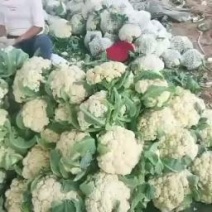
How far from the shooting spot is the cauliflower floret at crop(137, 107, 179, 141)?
1.56m

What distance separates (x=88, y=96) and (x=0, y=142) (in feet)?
0.93

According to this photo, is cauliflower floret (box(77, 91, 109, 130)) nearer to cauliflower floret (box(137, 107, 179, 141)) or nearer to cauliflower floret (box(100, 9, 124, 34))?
cauliflower floret (box(137, 107, 179, 141))

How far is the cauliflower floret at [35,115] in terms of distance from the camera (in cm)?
161

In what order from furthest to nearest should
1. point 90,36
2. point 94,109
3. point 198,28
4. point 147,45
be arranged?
point 198,28, point 90,36, point 147,45, point 94,109

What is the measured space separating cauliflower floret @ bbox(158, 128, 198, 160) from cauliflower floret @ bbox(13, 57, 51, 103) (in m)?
0.37

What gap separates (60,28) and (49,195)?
1974mm

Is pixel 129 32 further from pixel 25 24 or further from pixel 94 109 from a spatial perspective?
pixel 94 109

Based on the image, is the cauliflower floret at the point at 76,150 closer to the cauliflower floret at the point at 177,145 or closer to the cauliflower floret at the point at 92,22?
the cauliflower floret at the point at 177,145

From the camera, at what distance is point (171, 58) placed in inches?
128

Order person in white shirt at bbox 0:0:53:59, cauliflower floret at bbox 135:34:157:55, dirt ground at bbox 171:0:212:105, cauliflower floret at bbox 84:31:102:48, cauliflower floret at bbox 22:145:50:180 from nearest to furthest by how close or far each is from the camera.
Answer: cauliflower floret at bbox 22:145:50:180
person in white shirt at bbox 0:0:53:59
cauliflower floret at bbox 135:34:157:55
cauliflower floret at bbox 84:31:102:48
dirt ground at bbox 171:0:212:105

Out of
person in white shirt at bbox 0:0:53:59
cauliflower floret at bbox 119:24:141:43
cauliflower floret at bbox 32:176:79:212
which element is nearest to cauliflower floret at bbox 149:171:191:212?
cauliflower floret at bbox 32:176:79:212

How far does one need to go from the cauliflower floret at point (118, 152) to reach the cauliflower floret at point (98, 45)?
5.71ft

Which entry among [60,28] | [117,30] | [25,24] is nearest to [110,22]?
[117,30]

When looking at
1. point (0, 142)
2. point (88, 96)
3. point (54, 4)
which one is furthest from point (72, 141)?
point (54, 4)
